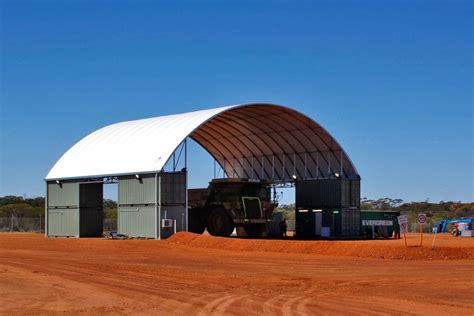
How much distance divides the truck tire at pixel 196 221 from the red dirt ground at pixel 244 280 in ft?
26.9

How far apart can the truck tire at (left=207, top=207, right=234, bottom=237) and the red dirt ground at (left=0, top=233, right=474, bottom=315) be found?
21.9ft

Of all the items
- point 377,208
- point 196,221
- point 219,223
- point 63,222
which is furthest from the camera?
point 377,208

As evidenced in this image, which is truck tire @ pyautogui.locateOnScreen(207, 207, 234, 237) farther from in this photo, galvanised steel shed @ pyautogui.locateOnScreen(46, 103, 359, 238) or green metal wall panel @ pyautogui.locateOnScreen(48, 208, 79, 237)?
green metal wall panel @ pyautogui.locateOnScreen(48, 208, 79, 237)

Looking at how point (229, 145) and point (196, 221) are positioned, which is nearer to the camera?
point (196, 221)

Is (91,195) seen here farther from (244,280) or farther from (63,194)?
(244,280)

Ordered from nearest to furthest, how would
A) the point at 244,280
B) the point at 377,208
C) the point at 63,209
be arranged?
the point at 244,280
the point at 63,209
the point at 377,208

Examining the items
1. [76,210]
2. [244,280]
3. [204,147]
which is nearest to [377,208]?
[204,147]

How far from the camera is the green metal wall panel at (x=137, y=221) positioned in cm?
4366

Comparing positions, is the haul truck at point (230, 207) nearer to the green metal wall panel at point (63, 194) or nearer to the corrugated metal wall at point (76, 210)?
the corrugated metal wall at point (76, 210)

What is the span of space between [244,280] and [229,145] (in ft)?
114

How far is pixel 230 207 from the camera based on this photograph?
44.5 meters

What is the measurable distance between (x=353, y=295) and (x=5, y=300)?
27.4ft

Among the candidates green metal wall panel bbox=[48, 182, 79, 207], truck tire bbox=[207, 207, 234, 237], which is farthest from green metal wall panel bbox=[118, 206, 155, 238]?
green metal wall panel bbox=[48, 182, 79, 207]

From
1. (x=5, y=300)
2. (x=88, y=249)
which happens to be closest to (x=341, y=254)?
(x=88, y=249)
